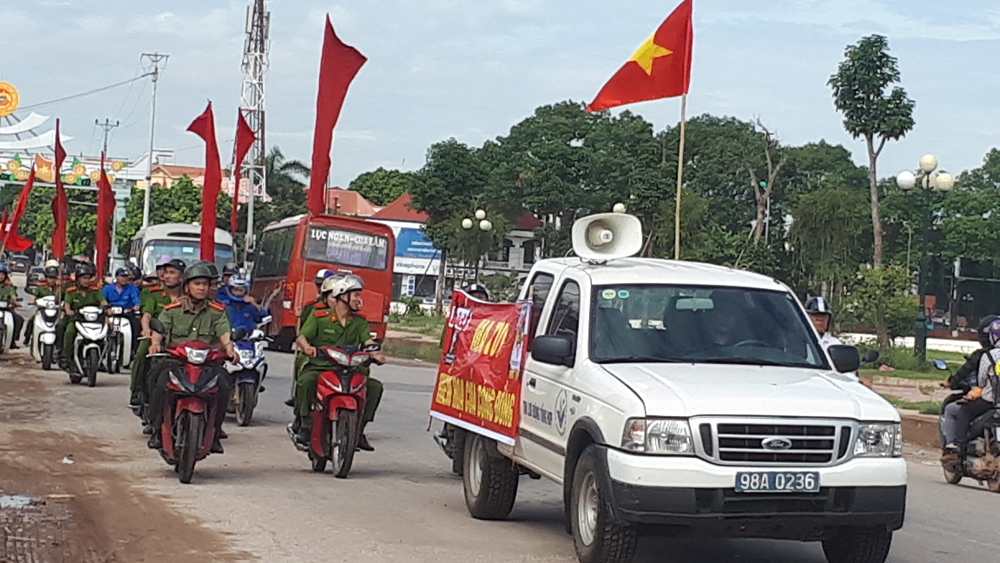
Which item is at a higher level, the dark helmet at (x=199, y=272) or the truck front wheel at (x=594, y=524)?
the dark helmet at (x=199, y=272)

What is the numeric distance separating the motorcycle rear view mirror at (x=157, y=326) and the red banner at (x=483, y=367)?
7.43ft

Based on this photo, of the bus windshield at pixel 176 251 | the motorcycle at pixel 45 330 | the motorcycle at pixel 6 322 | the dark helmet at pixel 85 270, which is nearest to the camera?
the dark helmet at pixel 85 270

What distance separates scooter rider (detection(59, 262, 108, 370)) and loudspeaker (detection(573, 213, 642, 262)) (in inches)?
475

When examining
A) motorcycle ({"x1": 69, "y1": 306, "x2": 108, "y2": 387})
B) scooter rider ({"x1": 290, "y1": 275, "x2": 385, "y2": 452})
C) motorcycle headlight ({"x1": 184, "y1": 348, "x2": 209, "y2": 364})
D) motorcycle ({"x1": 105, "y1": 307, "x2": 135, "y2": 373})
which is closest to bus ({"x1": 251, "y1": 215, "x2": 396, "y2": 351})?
motorcycle ({"x1": 105, "y1": 307, "x2": 135, "y2": 373})

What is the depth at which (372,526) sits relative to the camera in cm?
876

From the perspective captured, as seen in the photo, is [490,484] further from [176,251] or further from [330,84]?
[176,251]

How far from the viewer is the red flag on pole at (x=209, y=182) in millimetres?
17931

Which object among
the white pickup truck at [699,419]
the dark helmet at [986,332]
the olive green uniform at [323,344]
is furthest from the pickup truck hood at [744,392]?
the dark helmet at [986,332]

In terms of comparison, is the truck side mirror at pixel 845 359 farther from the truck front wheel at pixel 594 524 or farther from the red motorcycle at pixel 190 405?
the red motorcycle at pixel 190 405

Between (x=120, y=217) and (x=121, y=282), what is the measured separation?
78500mm

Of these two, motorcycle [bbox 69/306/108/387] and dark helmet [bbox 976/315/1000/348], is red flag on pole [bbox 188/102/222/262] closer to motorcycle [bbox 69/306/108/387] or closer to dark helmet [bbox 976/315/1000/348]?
motorcycle [bbox 69/306/108/387]

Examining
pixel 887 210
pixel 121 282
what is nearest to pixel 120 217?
pixel 887 210

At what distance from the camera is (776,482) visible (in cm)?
670

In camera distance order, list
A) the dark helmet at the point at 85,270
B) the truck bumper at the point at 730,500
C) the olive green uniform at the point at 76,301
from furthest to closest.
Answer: the dark helmet at the point at 85,270 → the olive green uniform at the point at 76,301 → the truck bumper at the point at 730,500
